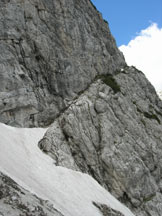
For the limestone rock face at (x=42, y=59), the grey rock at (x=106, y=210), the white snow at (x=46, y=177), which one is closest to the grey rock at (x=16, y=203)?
the white snow at (x=46, y=177)

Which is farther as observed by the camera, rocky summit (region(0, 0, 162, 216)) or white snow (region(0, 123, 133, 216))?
rocky summit (region(0, 0, 162, 216))

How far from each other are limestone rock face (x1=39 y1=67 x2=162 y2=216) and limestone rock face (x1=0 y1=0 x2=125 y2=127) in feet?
11.2

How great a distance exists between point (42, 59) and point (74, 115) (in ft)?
36.1

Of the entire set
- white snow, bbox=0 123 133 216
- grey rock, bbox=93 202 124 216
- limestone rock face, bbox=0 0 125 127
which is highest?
limestone rock face, bbox=0 0 125 127

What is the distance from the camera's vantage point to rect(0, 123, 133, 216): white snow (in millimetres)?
15914

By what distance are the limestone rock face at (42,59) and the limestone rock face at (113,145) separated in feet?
11.2

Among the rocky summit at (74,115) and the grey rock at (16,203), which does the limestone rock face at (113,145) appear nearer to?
the rocky summit at (74,115)

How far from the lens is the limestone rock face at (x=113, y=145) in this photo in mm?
25844

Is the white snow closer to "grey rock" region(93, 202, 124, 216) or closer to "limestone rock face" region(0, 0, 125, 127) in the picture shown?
"grey rock" region(93, 202, 124, 216)

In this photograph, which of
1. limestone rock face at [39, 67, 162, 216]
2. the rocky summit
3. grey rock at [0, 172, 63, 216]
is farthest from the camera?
limestone rock face at [39, 67, 162, 216]

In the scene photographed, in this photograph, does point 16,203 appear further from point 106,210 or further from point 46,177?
point 106,210

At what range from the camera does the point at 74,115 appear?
29.3 meters

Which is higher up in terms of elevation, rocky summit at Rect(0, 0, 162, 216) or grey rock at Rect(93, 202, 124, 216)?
rocky summit at Rect(0, 0, 162, 216)

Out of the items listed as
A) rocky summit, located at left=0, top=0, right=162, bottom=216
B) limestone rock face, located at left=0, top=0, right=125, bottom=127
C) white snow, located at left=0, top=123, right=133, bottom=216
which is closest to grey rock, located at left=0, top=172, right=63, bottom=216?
white snow, located at left=0, top=123, right=133, bottom=216
